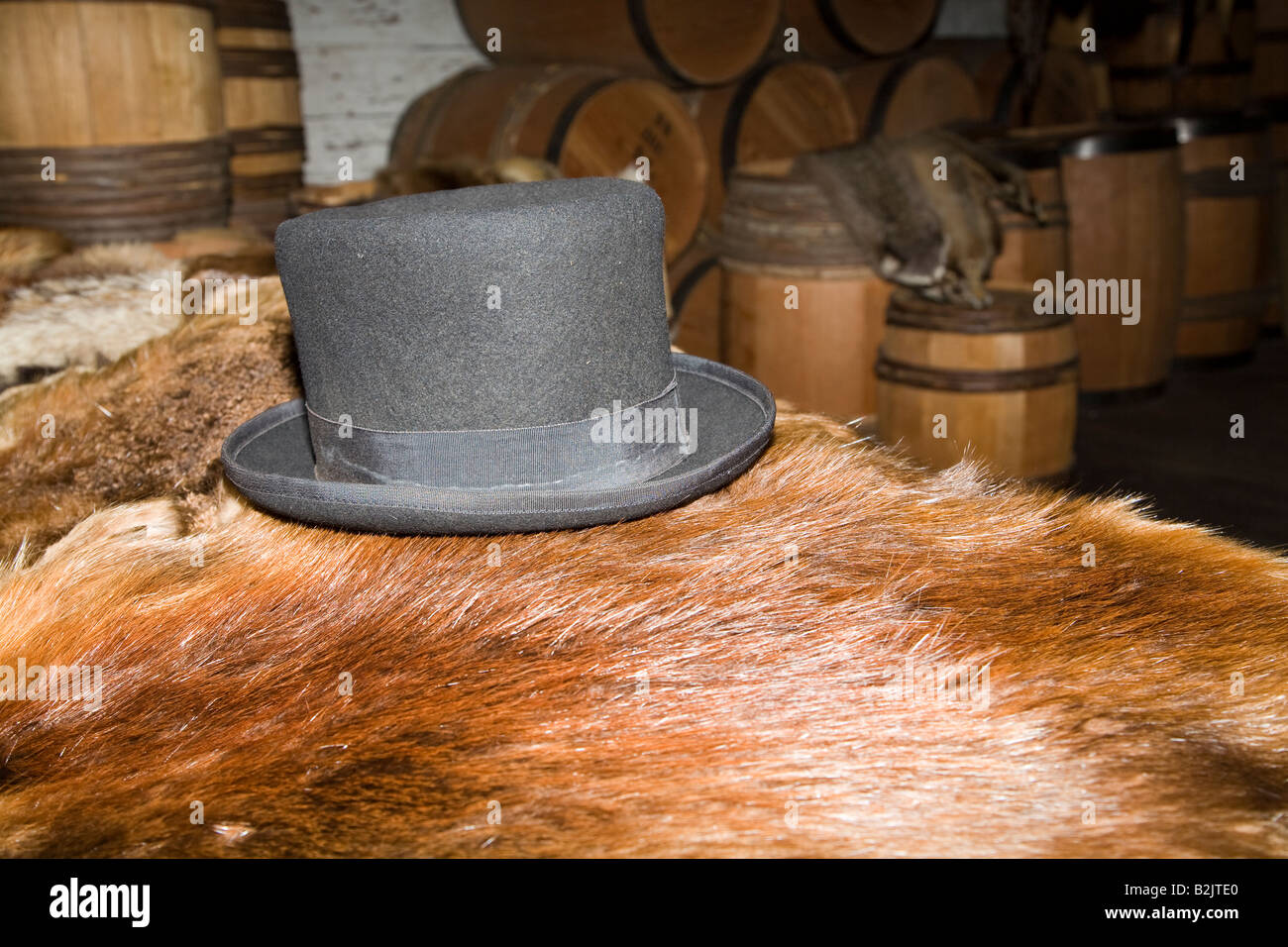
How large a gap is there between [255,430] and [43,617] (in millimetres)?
409

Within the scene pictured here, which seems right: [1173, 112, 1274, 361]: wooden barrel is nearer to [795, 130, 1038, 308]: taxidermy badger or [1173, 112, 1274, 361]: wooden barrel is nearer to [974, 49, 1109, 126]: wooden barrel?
[974, 49, 1109, 126]: wooden barrel

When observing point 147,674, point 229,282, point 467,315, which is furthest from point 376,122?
point 147,674

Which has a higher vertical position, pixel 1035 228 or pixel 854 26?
pixel 854 26

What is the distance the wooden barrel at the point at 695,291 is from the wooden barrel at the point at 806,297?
616 millimetres

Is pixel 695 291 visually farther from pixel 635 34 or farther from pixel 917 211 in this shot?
pixel 917 211

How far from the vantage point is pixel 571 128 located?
3156 mm

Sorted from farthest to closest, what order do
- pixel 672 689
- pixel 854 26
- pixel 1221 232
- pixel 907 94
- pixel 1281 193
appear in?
pixel 1281 193
pixel 907 94
pixel 854 26
pixel 1221 232
pixel 672 689

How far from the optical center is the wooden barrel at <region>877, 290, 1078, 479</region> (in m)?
2.64

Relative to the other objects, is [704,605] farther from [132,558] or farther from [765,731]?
[132,558]

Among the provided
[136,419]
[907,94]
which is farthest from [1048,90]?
[136,419]

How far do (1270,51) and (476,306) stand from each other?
17.0 feet

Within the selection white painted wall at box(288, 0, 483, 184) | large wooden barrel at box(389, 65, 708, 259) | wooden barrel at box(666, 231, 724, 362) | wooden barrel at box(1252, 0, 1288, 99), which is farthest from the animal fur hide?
wooden barrel at box(1252, 0, 1288, 99)

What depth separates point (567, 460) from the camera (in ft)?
3.82

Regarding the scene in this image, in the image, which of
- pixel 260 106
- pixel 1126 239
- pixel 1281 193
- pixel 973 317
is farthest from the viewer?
pixel 1281 193
